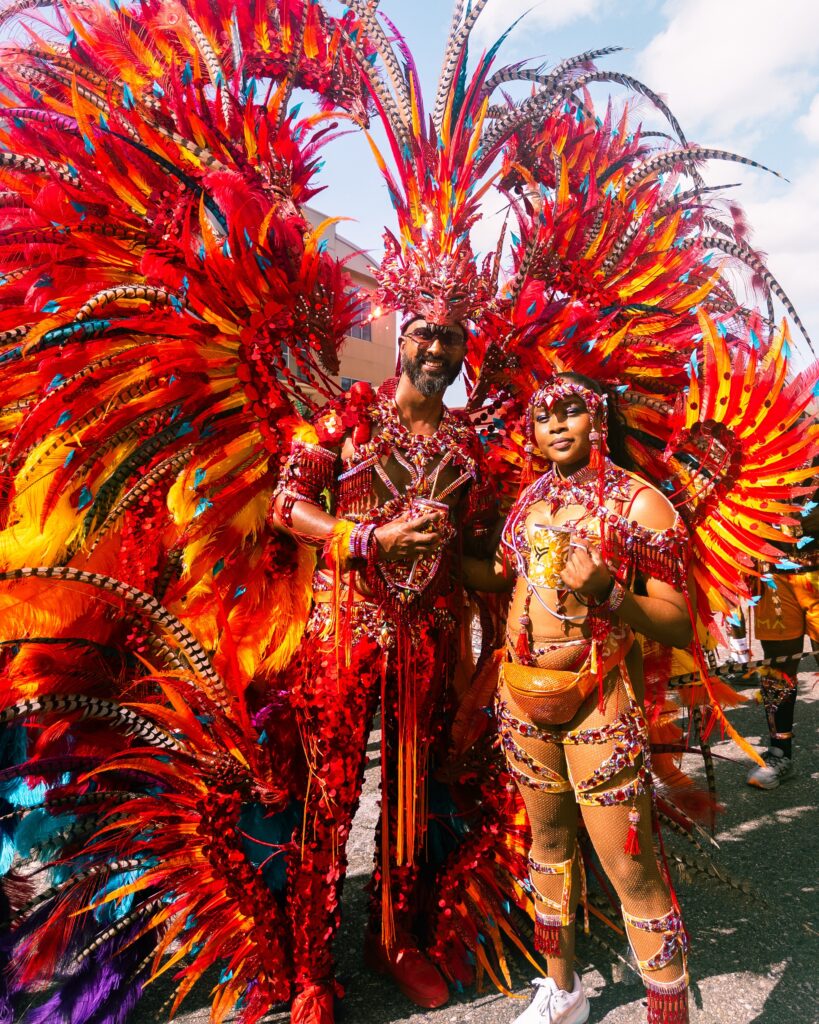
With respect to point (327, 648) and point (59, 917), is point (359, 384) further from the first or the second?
point (59, 917)

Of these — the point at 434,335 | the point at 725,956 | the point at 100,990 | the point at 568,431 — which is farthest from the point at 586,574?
the point at 100,990

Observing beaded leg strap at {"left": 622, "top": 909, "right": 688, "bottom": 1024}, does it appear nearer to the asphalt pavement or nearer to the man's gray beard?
the asphalt pavement

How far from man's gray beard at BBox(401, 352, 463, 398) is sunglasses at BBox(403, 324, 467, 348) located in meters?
0.05

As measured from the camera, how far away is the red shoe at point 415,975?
7.36 ft

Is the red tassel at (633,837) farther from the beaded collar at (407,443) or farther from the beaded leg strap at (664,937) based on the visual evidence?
the beaded collar at (407,443)

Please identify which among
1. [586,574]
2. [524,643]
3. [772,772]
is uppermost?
[586,574]

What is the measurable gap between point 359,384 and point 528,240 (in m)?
0.76

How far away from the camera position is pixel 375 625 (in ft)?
7.00

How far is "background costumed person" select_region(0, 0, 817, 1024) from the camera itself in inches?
81.5

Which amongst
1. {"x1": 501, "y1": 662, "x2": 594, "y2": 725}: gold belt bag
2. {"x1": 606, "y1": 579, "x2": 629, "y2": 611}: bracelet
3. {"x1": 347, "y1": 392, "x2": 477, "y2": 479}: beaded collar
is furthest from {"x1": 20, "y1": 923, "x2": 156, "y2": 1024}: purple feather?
{"x1": 606, "y1": 579, "x2": 629, "y2": 611}: bracelet

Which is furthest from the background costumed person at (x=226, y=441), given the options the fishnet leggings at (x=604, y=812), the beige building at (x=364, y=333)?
the fishnet leggings at (x=604, y=812)

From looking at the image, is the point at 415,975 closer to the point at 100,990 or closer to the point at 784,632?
the point at 100,990

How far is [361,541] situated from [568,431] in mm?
636

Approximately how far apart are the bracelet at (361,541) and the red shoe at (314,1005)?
1.33m
